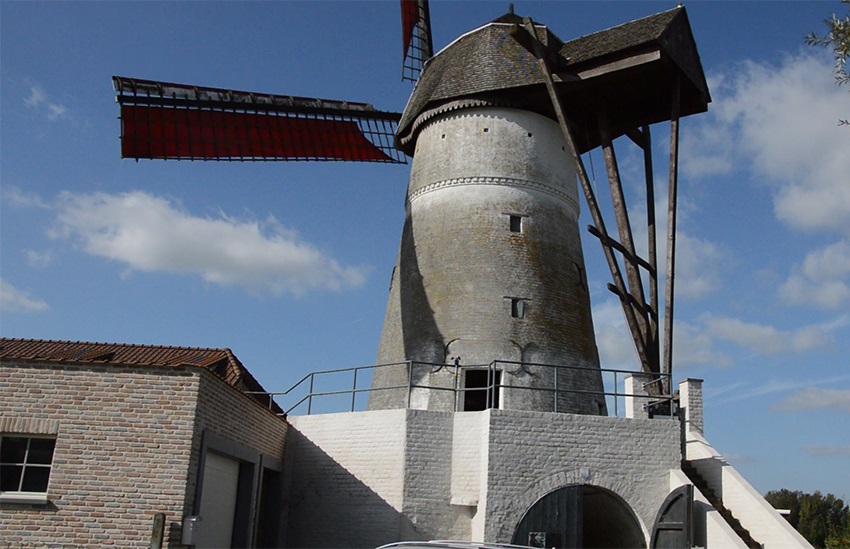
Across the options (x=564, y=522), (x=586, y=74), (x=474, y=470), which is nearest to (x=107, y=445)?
(x=474, y=470)

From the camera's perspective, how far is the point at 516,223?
18.7 meters

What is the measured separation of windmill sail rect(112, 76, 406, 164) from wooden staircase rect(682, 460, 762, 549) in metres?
13.8

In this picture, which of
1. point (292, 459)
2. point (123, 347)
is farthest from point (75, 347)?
point (292, 459)

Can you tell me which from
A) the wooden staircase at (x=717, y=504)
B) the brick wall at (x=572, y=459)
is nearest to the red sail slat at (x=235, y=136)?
the brick wall at (x=572, y=459)

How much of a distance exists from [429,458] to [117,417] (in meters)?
5.75

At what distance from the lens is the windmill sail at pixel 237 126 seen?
2056 cm

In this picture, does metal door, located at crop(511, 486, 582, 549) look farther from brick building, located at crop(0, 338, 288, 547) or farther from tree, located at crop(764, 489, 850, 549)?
tree, located at crop(764, 489, 850, 549)

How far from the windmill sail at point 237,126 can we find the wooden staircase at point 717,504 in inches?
542

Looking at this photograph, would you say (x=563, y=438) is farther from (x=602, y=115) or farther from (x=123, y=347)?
(x=123, y=347)

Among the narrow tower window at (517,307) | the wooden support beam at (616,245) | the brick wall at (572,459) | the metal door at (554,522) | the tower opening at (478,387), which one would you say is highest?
the wooden support beam at (616,245)

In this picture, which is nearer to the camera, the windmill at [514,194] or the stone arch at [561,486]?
the stone arch at [561,486]

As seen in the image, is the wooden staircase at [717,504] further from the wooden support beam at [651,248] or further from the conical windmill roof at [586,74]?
the conical windmill roof at [586,74]

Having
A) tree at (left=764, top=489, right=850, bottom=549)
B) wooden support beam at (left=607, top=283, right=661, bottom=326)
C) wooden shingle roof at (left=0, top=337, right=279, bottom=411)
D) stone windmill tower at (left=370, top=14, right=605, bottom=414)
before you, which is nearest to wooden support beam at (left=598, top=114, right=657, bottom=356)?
wooden support beam at (left=607, top=283, right=661, bottom=326)

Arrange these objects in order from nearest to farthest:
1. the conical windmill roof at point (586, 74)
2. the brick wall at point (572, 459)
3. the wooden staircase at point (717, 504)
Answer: the wooden staircase at point (717, 504) < the brick wall at point (572, 459) < the conical windmill roof at point (586, 74)
